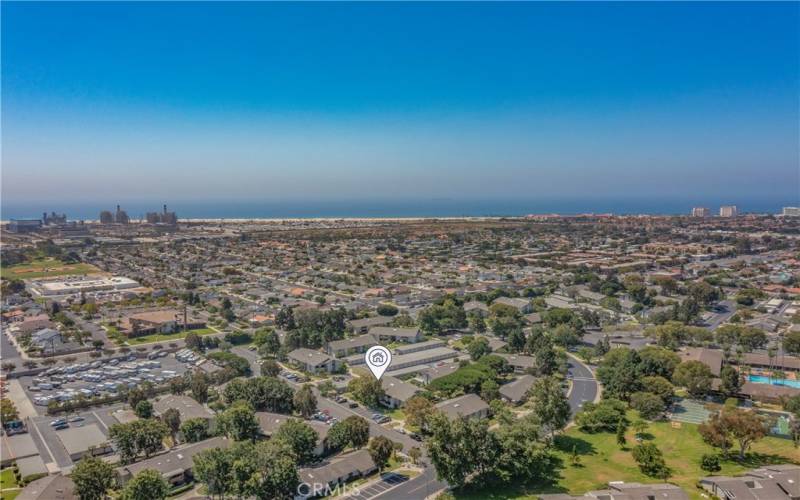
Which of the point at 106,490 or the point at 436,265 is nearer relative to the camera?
the point at 106,490

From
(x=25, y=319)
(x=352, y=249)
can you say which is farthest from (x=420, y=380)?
(x=352, y=249)

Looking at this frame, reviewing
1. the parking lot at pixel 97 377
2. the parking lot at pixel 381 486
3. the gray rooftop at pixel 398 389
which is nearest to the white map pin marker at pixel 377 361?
the gray rooftop at pixel 398 389

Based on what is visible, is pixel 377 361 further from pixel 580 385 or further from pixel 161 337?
pixel 161 337

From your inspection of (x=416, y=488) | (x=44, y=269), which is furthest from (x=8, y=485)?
(x=44, y=269)

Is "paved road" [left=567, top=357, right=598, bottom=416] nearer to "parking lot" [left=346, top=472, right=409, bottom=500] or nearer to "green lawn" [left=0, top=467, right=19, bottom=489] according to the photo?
"parking lot" [left=346, top=472, right=409, bottom=500]

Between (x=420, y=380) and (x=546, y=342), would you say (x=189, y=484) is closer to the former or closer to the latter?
(x=420, y=380)

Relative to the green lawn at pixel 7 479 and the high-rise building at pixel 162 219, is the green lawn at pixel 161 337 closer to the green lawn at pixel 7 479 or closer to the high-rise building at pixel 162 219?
the green lawn at pixel 7 479
